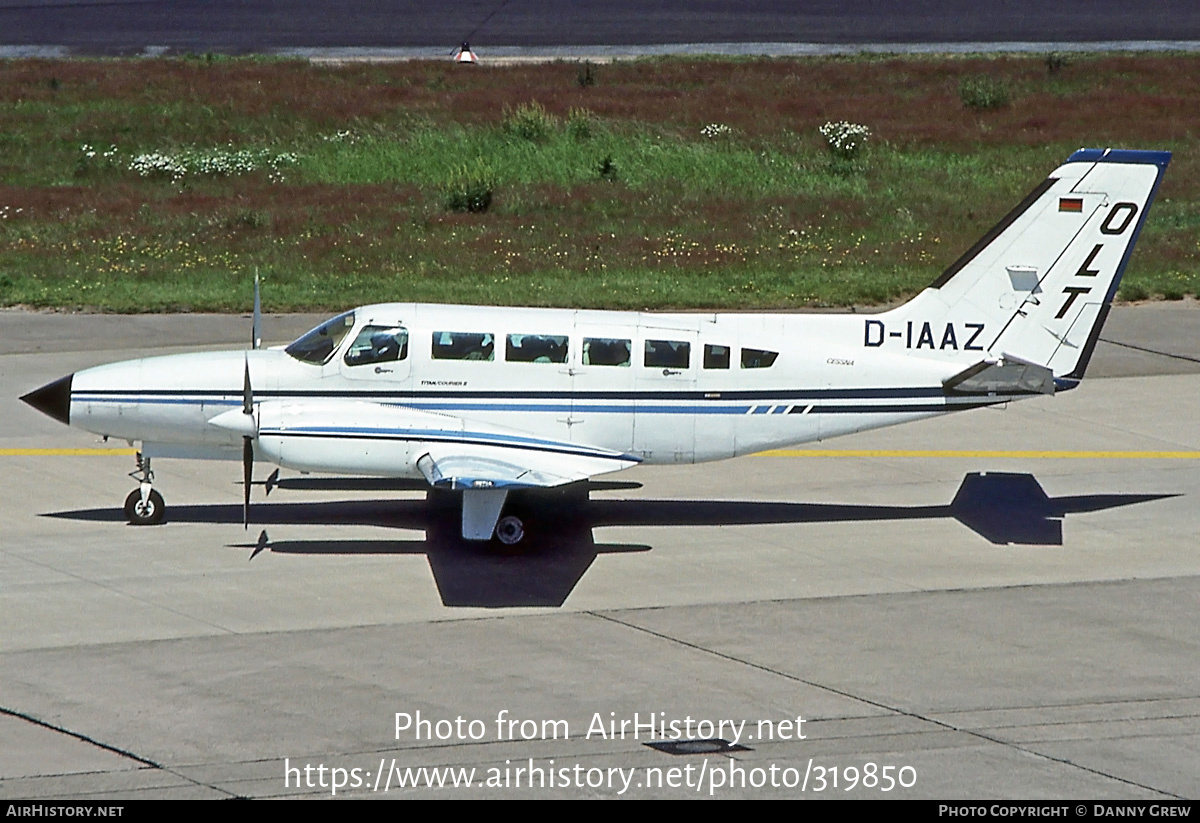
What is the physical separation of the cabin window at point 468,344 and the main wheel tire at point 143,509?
395 cm

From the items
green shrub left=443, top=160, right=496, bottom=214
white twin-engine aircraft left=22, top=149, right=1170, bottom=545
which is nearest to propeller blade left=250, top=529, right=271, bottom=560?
white twin-engine aircraft left=22, top=149, right=1170, bottom=545

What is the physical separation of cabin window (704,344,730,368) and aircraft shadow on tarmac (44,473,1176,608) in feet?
6.85

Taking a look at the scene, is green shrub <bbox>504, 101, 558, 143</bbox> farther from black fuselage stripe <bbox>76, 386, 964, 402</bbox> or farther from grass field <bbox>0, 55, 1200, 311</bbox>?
black fuselage stripe <bbox>76, 386, 964, 402</bbox>

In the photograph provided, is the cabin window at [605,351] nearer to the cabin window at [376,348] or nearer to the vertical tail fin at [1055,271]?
the cabin window at [376,348]

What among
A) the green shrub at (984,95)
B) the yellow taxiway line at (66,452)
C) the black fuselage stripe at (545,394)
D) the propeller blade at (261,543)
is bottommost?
the propeller blade at (261,543)

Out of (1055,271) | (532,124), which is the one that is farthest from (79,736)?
(532,124)

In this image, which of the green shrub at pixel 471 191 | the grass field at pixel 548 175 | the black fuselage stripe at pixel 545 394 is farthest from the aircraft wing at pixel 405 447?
the green shrub at pixel 471 191

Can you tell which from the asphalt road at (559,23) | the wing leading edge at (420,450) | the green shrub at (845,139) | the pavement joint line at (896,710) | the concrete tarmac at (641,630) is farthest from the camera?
the asphalt road at (559,23)

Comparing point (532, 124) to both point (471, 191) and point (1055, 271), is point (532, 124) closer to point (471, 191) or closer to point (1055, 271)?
point (471, 191)

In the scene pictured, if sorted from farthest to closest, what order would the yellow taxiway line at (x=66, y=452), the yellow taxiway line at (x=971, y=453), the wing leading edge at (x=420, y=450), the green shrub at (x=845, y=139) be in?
the green shrub at (x=845, y=139)
the yellow taxiway line at (x=971, y=453)
the yellow taxiway line at (x=66, y=452)
the wing leading edge at (x=420, y=450)

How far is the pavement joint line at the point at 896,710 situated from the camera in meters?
12.6

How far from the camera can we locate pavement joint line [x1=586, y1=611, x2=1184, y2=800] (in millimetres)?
12602
